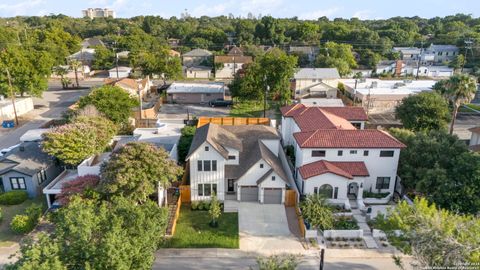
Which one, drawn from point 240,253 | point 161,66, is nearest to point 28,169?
point 240,253

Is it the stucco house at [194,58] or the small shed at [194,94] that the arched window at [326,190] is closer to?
the small shed at [194,94]

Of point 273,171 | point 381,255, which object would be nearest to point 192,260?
point 273,171

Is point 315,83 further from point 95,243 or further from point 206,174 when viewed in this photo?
point 95,243

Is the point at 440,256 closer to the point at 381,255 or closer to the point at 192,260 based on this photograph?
the point at 381,255

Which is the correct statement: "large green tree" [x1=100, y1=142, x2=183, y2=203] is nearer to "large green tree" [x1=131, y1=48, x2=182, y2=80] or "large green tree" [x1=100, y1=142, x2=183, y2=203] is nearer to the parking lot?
the parking lot

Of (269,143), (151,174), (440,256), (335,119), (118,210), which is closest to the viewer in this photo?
(440,256)

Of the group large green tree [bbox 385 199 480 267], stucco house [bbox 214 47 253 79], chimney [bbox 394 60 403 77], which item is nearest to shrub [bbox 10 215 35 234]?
large green tree [bbox 385 199 480 267]
